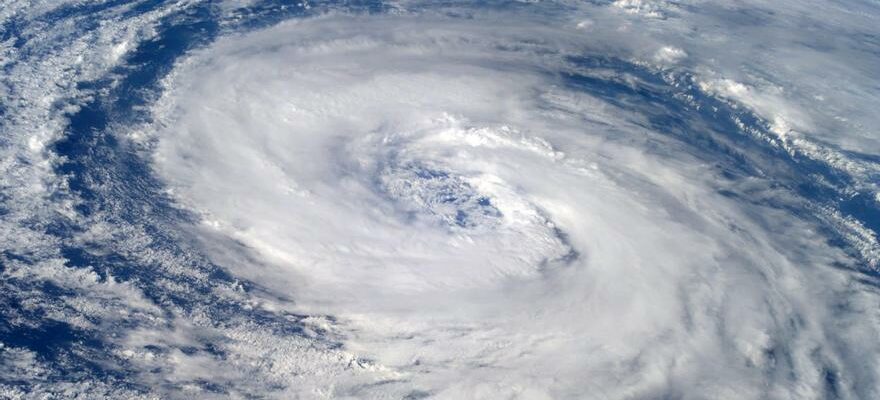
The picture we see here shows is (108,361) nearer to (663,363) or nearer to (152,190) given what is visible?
(152,190)

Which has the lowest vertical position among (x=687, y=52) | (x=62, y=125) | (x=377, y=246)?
(x=377, y=246)

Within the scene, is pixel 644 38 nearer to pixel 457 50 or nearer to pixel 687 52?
pixel 687 52

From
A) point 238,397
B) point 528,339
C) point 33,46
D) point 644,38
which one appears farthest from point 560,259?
point 33,46

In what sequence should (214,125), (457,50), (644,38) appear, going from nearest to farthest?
(214,125)
(457,50)
(644,38)

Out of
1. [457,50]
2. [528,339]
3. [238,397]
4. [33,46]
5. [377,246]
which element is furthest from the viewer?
[457,50]

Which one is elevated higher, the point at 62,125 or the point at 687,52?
the point at 687,52

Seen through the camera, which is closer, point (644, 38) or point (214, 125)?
point (214, 125)

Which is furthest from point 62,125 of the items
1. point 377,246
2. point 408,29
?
point 408,29
